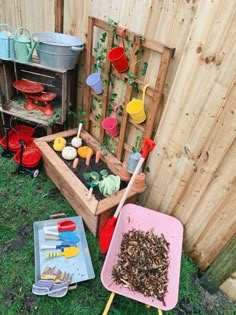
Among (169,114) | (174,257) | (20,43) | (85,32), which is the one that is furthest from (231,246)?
(20,43)

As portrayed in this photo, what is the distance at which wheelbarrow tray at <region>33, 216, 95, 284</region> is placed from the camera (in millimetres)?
1472

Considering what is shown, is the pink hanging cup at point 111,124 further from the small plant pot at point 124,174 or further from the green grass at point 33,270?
the green grass at point 33,270

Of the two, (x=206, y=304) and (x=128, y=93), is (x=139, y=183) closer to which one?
(x=128, y=93)

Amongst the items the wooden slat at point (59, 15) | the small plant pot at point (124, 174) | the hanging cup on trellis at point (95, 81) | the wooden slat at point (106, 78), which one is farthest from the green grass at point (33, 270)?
the wooden slat at point (59, 15)

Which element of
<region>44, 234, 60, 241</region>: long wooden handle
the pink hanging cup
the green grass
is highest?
the pink hanging cup

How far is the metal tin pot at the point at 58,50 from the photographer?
1.71m

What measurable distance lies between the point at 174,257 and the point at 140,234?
0.25 metres

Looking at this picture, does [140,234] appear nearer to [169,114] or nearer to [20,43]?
[169,114]

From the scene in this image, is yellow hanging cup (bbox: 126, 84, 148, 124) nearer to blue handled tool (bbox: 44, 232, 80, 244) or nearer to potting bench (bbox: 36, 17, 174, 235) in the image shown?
potting bench (bbox: 36, 17, 174, 235)

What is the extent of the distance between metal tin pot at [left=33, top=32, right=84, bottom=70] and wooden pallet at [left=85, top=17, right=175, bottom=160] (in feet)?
0.39

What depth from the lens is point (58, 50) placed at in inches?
67.4

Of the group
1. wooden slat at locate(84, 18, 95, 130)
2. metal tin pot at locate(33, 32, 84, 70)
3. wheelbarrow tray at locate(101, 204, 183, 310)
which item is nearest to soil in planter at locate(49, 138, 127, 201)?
wheelbarrow tray at locate(101, 204, 183, 310)

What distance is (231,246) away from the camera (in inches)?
52.6

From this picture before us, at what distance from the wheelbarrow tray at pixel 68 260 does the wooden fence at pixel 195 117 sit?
0.60 metres
